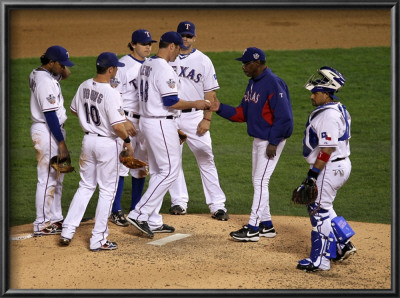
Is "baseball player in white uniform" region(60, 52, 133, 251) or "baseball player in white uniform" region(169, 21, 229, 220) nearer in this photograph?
"baseball player in white uniform" region(60, 52, 133, 251)

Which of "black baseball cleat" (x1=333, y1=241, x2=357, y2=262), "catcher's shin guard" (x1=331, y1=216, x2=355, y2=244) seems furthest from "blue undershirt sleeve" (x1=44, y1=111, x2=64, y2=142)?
"black baseball cleat" (x1=333, y1=241, x2=357, y2=262)

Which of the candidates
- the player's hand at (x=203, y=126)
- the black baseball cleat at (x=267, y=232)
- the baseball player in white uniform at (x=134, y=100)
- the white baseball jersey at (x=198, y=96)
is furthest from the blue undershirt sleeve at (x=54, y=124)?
the black baseball cleat at (x=267, y=232)

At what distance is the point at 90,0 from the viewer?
15.4 ft

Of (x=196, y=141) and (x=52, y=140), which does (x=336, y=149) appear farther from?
(x=52, y=140)

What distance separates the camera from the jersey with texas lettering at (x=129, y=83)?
7.06 meters

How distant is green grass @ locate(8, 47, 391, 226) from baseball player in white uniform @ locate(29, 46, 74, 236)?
0.30 metres

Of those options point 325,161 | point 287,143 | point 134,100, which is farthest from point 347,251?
point 287,143

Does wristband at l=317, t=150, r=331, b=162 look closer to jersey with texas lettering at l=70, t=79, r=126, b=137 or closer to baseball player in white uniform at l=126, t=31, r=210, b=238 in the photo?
baseball player in white uniform at l=126, t=31, r=210, b=238

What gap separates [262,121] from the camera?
6.47 meters

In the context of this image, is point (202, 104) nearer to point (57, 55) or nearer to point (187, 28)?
point (187, 28)

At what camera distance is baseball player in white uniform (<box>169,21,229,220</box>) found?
729cm

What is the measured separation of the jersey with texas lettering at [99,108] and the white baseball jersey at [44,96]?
35 cm

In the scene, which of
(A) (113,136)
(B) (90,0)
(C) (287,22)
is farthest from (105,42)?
(B) (90,0)

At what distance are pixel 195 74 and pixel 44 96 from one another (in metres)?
1.80
